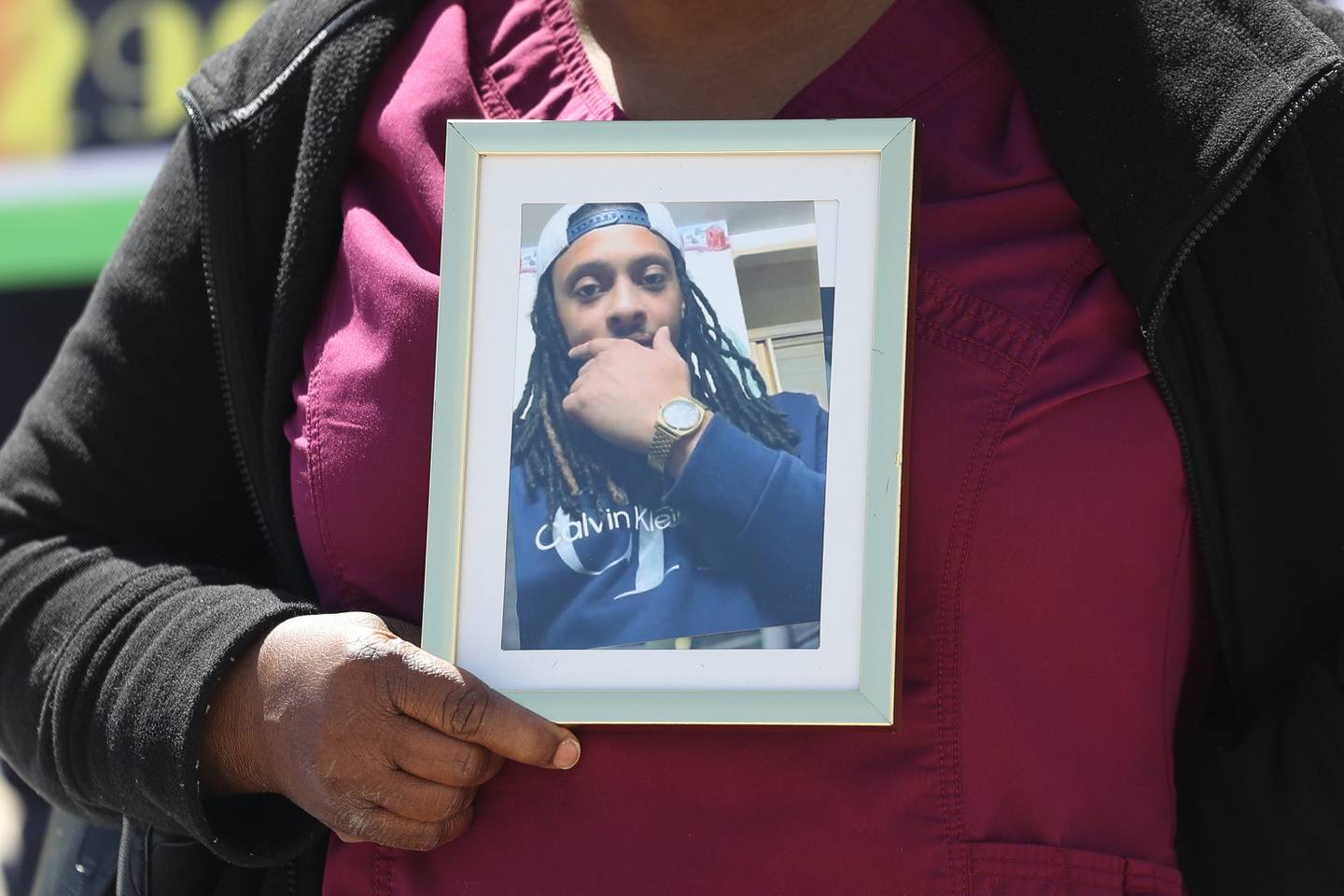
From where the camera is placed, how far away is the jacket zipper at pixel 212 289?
115 cm

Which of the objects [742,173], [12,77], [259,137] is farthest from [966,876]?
[12,77]

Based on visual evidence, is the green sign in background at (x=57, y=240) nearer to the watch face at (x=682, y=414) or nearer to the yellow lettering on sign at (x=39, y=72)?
the yellow lettering on sign at (x=39, y=72)

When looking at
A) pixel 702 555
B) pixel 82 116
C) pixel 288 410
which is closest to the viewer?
pixel 702 555

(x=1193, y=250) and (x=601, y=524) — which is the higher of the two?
(x=1193, y=250)

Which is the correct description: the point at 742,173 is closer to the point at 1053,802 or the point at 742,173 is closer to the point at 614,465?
the point at 614,465

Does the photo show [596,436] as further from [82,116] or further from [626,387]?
[82,116]

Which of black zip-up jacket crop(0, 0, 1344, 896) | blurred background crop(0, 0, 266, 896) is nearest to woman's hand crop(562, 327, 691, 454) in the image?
black zip-up jacket crop(0, 0, 1344, 896)

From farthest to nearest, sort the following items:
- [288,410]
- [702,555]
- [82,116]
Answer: [82,116] < [288,410] < [702,555]

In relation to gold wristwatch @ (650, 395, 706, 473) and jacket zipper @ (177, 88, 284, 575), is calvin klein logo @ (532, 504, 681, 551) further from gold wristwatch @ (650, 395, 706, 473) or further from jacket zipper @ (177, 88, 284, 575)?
jacket zipper @ (177, 88, 284, 575)

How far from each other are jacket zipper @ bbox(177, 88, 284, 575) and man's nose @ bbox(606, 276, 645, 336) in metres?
0.37

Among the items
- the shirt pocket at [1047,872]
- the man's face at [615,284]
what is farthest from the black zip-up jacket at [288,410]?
the man's face at [615,284]

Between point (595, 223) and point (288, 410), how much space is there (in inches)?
13.2

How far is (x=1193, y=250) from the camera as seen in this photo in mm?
1004

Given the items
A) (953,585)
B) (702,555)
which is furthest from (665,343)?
(953,585)
